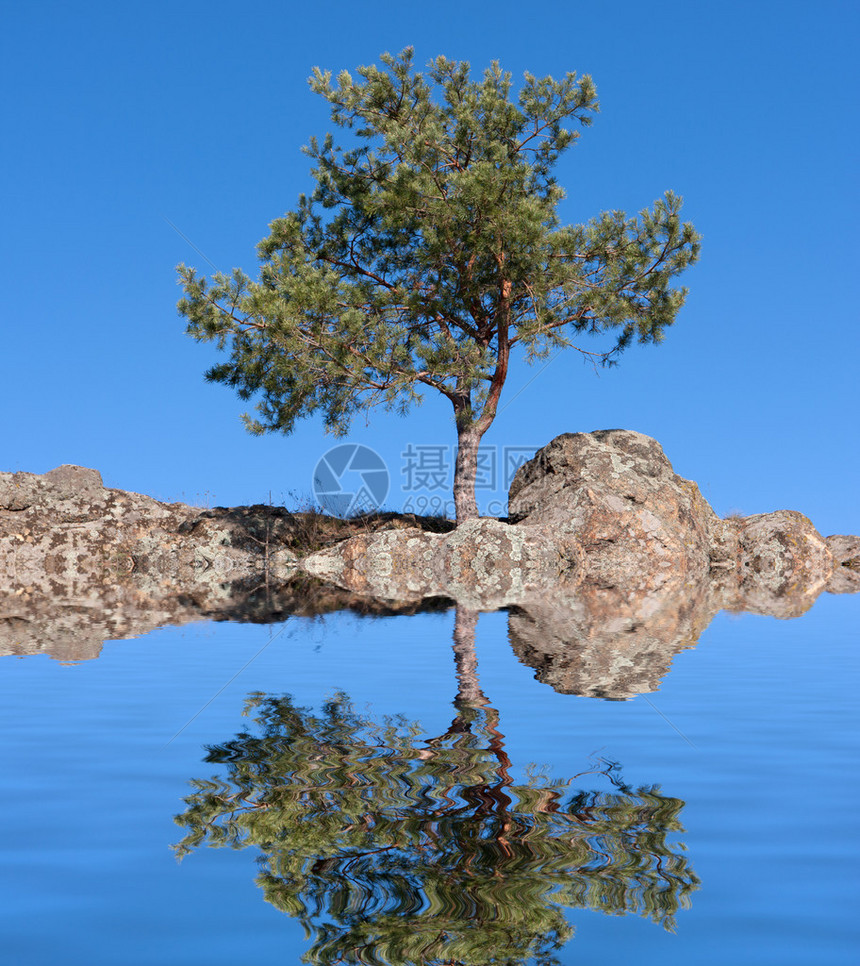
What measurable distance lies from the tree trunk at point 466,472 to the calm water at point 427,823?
15.4m

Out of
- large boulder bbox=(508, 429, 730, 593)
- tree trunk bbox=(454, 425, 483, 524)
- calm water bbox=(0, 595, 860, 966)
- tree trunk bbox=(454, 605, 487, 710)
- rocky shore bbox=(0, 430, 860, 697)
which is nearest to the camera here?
calm water bbox=(0, 595, 860, 966)

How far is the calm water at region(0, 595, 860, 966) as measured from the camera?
5.54ft

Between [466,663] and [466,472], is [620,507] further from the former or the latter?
[466,663]

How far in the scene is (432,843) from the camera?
212 centimetres

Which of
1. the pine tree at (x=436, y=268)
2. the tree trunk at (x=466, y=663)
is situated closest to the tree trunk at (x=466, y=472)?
the pine tree at (x=436, y=268)

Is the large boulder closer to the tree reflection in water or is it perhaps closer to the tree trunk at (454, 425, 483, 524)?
the tree trunk at (454, 425, 483, 524)

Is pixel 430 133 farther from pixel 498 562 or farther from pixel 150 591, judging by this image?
pixel 150 591

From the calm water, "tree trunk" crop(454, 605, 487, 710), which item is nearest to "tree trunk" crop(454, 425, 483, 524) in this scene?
"tree trunk" crop(454, 605, 487, 710)

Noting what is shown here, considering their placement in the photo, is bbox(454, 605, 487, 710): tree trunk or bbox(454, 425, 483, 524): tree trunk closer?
bbox(454, 605, 487, 710): tree trunk

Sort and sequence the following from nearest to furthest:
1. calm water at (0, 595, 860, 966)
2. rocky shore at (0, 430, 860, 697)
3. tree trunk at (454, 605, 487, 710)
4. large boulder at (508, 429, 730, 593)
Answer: calm water at (0, 595, 860, 966)
tree trunk at (454, 605, 487, 710)
rocky shore at (0, 430, 860, 697)
large boulder at (508, 429, 730, 593)

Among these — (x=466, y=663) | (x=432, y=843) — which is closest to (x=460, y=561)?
(x=466, y=663)

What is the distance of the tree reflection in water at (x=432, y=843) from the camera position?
1.70m

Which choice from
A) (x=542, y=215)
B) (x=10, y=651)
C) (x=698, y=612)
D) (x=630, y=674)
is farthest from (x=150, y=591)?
(x=542, y=215)

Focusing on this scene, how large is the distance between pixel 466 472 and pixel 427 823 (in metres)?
17.7
